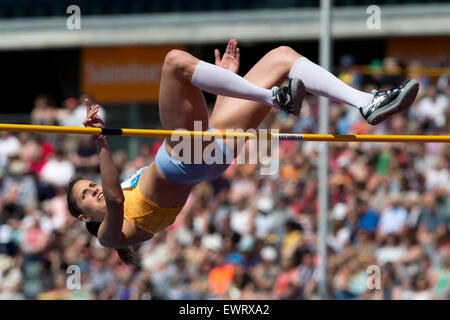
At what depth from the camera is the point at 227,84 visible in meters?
5.22

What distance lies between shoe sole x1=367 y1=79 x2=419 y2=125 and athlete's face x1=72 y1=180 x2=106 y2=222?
1682mm

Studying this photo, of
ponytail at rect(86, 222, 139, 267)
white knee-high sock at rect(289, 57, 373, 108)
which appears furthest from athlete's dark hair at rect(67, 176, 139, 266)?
white knee-high sock at rect(289, 57, 373, 108)

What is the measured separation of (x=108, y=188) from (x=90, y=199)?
16.8 inches

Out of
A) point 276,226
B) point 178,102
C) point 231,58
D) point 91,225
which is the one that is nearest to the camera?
point 178,102

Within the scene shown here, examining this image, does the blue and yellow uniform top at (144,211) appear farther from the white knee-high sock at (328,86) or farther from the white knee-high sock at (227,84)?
the white knee-high sock at (328,86)

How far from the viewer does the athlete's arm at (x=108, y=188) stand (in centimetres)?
536

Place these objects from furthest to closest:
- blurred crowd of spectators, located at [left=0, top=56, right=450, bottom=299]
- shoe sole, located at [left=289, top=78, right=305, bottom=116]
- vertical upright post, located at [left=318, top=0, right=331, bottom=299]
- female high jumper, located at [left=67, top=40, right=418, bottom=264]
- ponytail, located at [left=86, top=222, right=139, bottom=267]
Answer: blurred crowd of spectators, located at [left=0, top=56, right=450, bottom=299]
vertical upright post, located at [left=318, top=0, right=331, bottom=299]
ponytail, located at [left=86, top=222, right=139, bottom=267]
female high jumper, located at [left=67, top=40, right=418, bottom=264]
shoe sole, located at [left=289, top=78, right=305, bottom=116]

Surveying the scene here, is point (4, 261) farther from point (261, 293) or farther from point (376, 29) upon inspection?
point (376, 29)

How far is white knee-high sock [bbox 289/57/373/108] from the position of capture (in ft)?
17.2

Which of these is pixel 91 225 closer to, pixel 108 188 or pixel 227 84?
pixel 108 188

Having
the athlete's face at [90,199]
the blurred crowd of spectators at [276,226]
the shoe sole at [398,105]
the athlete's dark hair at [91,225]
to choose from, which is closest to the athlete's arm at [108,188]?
the athlete's face at [90,199]

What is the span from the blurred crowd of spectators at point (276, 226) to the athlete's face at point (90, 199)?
3064 mm

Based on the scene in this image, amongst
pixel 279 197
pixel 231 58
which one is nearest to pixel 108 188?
pixel 231 58

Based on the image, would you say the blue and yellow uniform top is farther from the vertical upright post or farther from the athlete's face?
the vertical upright post
